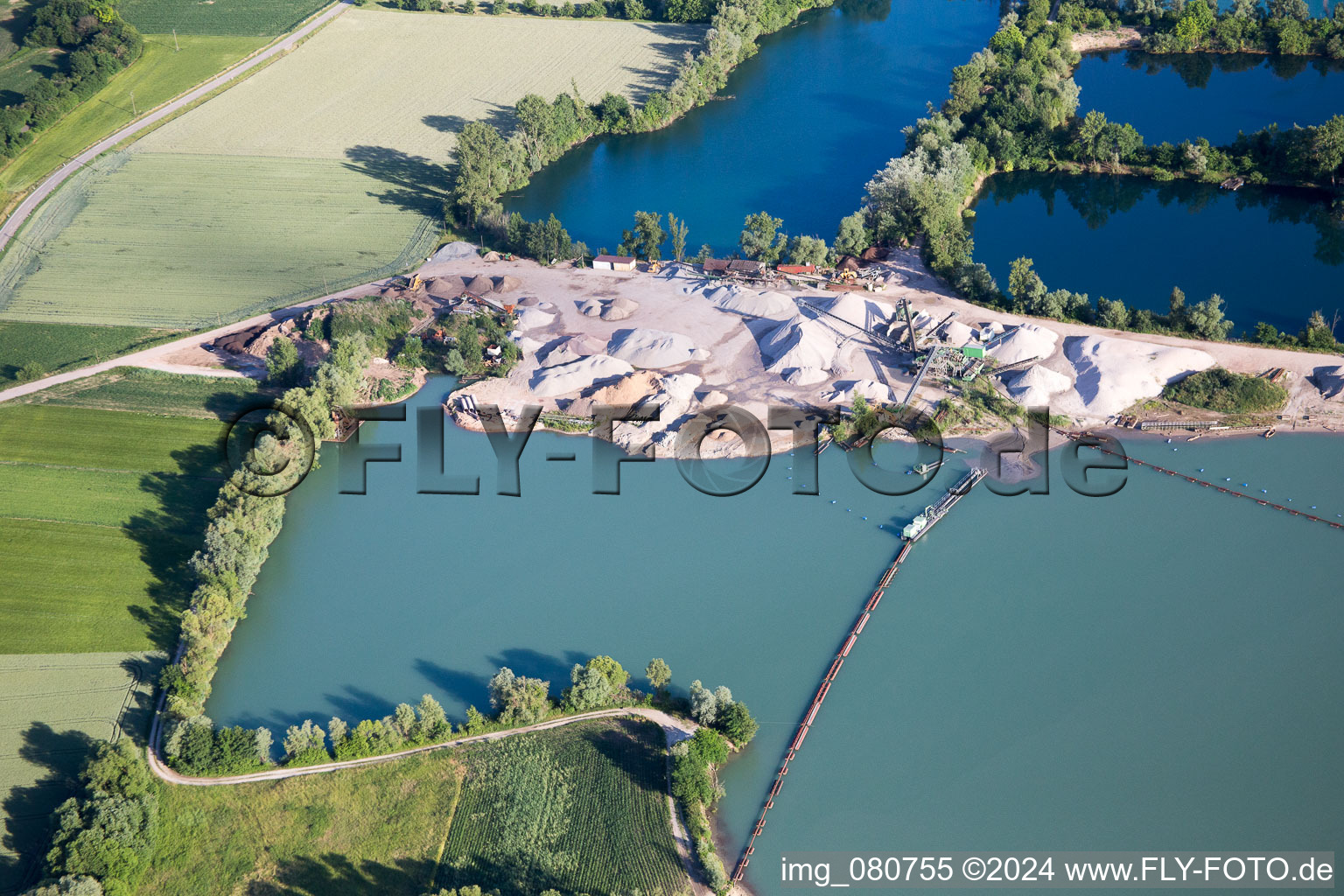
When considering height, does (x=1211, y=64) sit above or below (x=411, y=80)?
above

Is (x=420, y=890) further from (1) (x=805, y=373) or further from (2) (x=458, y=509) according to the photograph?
(1) (x=805, y=373)

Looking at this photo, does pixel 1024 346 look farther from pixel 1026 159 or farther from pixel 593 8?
pixel 593 8

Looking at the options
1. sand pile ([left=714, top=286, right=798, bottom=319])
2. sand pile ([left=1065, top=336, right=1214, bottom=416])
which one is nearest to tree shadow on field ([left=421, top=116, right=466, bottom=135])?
sand pile ([left=714, top=286, right=798, bottom=319])

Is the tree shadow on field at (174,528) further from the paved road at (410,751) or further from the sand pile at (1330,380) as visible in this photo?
the sand pile at (1330,380)

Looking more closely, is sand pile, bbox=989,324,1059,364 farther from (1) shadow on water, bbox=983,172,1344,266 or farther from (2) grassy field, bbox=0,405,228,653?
(2) grassy field, bbox=0,405,228,653

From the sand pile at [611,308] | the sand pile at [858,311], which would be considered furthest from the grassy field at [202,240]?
the sand pile at [858,311]

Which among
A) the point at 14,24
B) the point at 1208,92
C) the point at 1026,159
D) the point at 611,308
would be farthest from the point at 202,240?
the point at 1208,92
